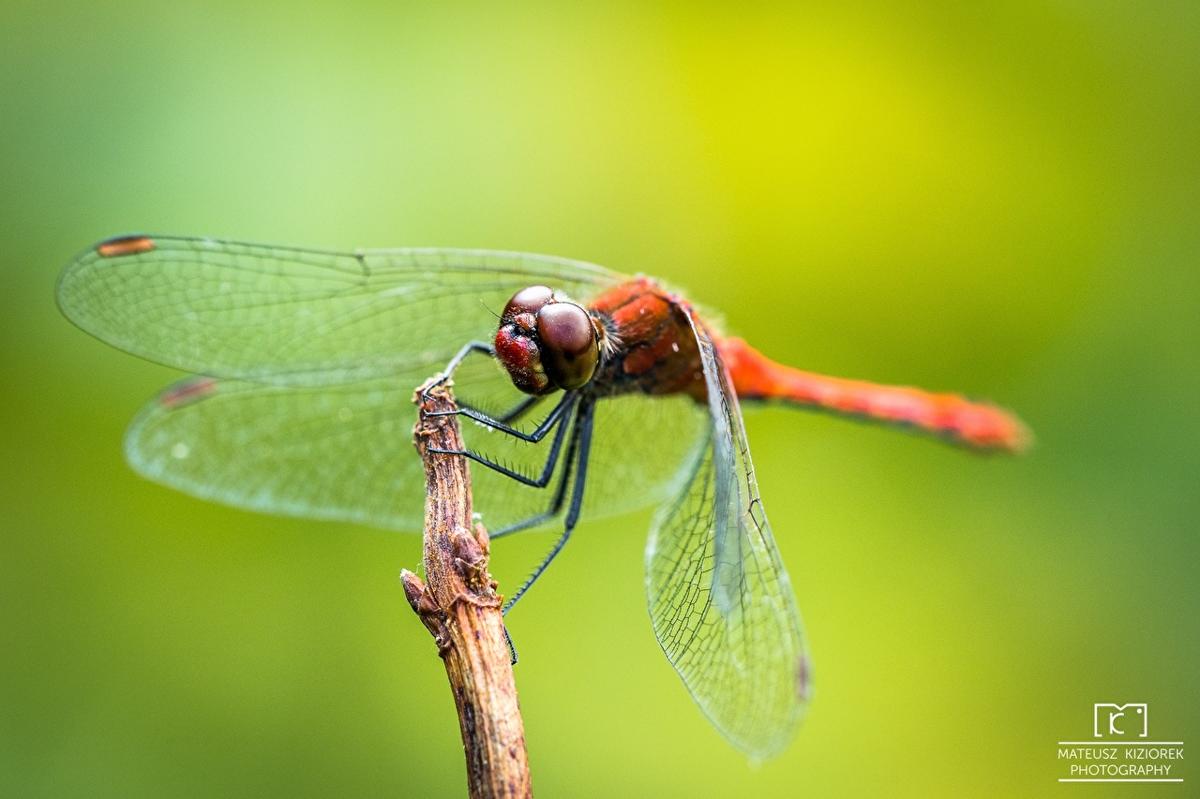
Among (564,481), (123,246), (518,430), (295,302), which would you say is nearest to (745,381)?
(564,481)

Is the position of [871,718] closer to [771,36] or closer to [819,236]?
[819,236]

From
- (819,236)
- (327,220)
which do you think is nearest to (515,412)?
(327,220)

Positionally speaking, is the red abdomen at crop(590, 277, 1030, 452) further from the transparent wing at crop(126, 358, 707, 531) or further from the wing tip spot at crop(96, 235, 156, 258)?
the wing tip spot at crop(96, 235, 156, 258)

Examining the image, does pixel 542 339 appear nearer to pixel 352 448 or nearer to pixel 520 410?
pixel 520 410

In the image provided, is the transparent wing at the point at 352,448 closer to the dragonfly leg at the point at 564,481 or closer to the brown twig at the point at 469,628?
the dragonfly leg at the point at 564,481

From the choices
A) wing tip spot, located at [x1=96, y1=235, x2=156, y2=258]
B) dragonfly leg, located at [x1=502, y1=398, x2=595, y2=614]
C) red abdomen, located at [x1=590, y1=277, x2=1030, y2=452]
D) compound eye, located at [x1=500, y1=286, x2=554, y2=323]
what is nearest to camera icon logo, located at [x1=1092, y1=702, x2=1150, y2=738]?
red abdomen, located at [x1=590, y1=277, x2=1030, y2=452]
